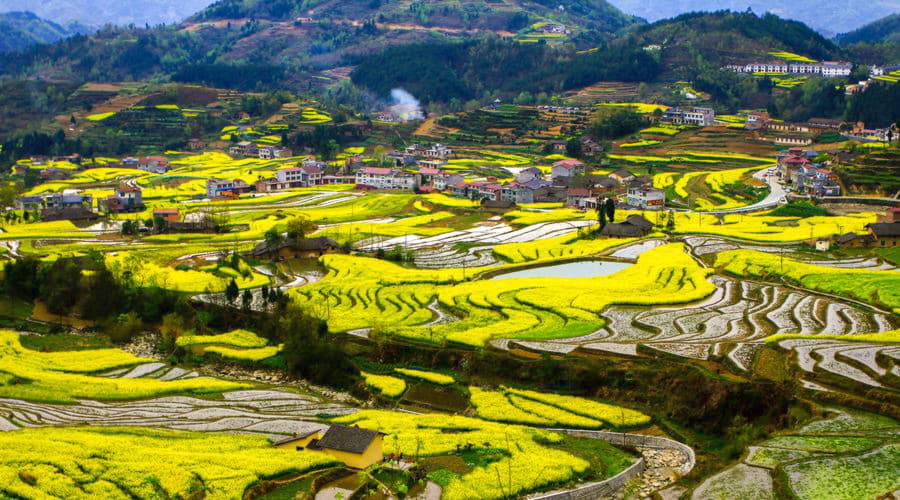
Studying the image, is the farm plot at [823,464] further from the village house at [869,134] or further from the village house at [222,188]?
the village house at [869,134]

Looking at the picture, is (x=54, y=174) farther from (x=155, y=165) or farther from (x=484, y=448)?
(x=484, y=448)

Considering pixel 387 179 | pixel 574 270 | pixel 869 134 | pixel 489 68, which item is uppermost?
pixel 489 68

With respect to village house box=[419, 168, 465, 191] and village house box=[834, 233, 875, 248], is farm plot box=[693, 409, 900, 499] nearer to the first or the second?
village house box=[834, 233, 875, 248]

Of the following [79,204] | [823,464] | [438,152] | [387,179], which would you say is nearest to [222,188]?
[79,204]

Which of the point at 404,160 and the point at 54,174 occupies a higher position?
the point at 404,160

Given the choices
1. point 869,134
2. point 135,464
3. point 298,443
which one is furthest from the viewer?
point 869,134

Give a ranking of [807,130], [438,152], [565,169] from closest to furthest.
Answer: [565,169], [807,130], [438,152]
